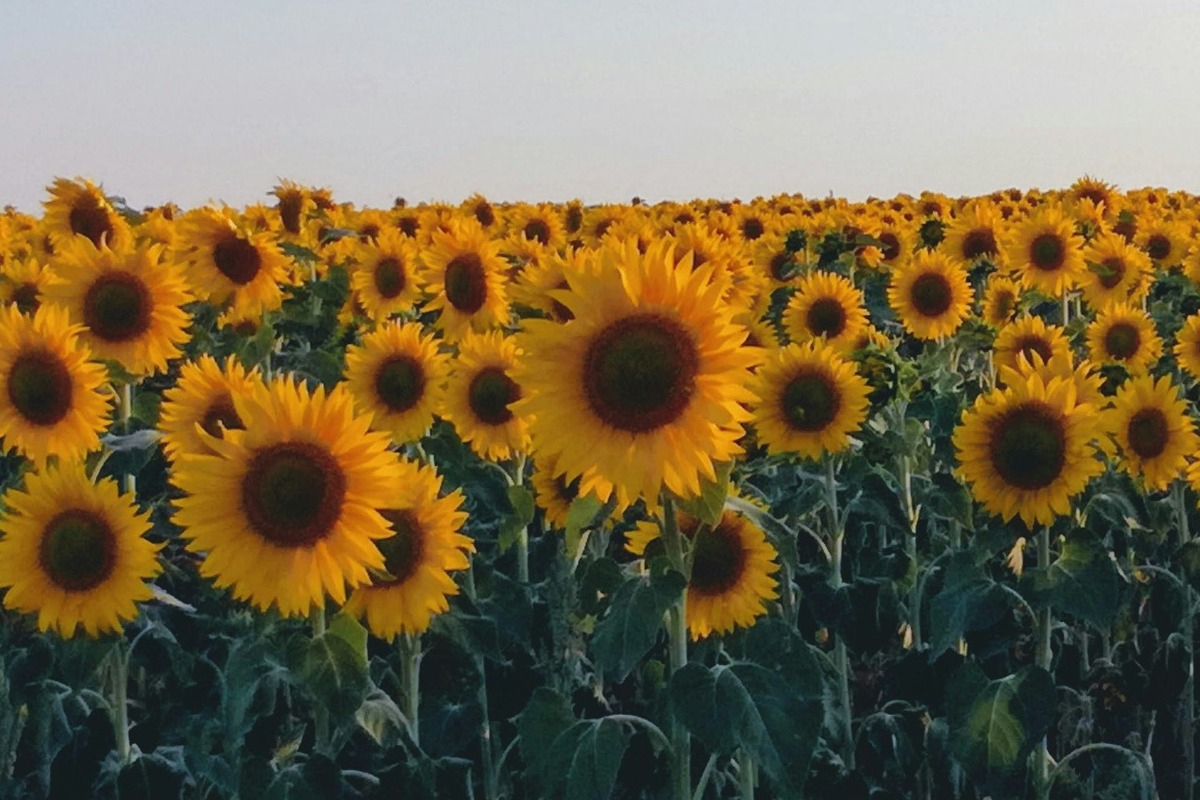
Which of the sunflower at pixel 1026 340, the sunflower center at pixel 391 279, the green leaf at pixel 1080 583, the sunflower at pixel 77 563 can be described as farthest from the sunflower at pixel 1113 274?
the sunflower at pixel 77 563

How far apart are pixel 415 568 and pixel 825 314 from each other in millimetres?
4446

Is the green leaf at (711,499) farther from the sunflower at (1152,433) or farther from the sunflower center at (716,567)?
the sunflower at (1152,433)

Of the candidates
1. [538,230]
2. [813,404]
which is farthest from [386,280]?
[538,230]

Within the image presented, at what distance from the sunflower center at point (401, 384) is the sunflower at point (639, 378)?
2.57 m

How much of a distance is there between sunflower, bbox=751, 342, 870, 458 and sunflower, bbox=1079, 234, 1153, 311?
16.4 feet

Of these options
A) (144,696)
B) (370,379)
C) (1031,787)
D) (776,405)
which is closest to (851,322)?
(776,405)

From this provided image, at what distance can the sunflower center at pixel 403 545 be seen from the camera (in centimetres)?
357

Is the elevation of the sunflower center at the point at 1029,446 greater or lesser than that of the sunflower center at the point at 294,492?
greater

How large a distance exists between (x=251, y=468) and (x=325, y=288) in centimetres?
517

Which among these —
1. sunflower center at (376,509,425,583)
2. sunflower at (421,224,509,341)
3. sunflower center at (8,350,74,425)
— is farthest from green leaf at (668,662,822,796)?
sunflower at (421,224,509,341)

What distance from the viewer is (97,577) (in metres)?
3.78

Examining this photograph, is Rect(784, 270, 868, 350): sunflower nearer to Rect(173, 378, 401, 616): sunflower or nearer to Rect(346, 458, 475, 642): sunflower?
Rect(346, 458, 475, 642): sunflower

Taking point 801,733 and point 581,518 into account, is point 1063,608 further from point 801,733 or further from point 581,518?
point 581,518

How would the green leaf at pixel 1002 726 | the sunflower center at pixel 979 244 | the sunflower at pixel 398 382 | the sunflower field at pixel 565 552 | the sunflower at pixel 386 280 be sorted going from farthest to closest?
the sunflower center at pixel 979 244 < the sunflower at pixel 386 280 < the sunflower at pixel 398 382 < the green leaf at pixel 1002 726 < the sunflower field at pixel 565 552
